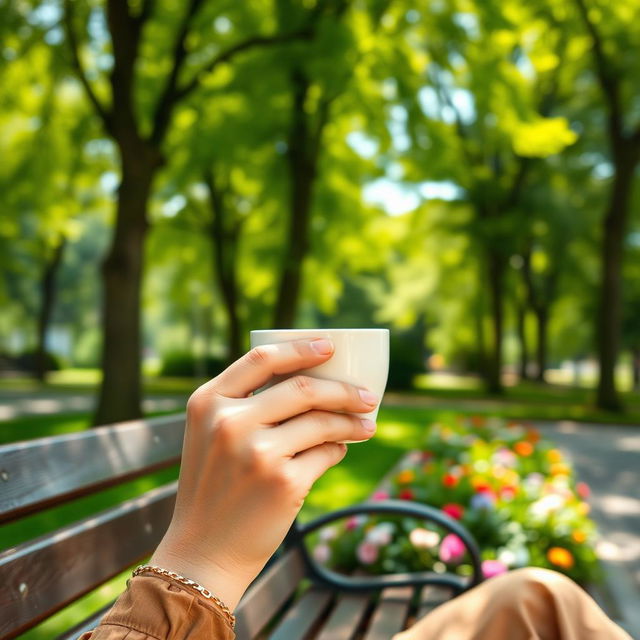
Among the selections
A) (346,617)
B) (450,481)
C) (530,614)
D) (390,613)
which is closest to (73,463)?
(530,614)

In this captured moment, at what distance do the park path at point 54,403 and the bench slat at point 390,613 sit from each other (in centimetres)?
1015

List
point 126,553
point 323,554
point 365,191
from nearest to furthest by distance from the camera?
point 126,553 < point 323,554 < point 365,191

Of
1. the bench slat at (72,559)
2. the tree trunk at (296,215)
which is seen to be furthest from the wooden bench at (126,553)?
the tree trunk at (296,215)

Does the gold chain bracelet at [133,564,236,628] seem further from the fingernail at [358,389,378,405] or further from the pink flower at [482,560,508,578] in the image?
the pink flower at [482,560,508,578]

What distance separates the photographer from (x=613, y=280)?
14.6 meters

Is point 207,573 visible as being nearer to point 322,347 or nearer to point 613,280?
point 322,347

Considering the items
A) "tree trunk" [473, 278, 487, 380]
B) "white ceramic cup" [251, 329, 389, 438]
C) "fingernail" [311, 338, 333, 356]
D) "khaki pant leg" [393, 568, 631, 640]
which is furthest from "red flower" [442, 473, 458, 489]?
"tree trunk" [473, 278, 487, 380]

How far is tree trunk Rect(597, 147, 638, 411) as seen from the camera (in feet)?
47.7

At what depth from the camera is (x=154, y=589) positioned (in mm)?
947

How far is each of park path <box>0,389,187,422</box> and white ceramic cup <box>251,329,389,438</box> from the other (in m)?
11.7

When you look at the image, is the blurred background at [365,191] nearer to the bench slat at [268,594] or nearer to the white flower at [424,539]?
the white flower at [424,539]

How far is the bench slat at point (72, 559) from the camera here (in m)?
1.40

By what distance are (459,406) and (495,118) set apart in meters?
8.92

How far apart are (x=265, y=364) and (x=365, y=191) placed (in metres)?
16.2
